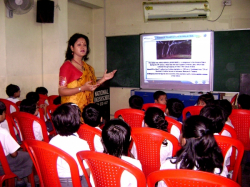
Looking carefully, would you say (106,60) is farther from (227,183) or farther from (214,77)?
(227,183)

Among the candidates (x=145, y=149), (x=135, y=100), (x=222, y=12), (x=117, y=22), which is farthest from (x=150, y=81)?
(x=145, y=149)

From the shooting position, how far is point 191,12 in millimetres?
5246

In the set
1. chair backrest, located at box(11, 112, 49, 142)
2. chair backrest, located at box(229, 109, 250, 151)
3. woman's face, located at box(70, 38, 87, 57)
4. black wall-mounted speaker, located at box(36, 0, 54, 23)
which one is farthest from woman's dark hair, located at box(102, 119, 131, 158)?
black wall-mounted speaker, located at box(36, 0, 54, 23)

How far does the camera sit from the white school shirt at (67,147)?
1.66 metres

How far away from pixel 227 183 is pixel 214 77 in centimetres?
447

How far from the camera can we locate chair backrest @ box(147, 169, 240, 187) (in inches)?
39.6

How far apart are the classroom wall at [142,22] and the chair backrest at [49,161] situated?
4.56 metres

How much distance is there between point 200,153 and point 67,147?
34.2 inches

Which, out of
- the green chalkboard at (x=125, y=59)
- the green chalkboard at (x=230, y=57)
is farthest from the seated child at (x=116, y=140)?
the green chalkboard at (x=125, y=59)

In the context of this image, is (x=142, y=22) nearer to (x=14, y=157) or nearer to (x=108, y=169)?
(x=14, y=157)

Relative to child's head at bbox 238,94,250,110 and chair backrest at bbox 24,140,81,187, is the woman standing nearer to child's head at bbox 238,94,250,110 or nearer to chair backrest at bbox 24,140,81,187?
chair backrest at bbox 24,140,81,187

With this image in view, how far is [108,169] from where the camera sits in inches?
50.4

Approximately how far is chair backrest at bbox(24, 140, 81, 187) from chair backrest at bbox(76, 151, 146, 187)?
9 centimetres

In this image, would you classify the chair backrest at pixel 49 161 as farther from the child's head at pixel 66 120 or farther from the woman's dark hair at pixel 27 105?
the woman's dark hair at pixel 27 105
